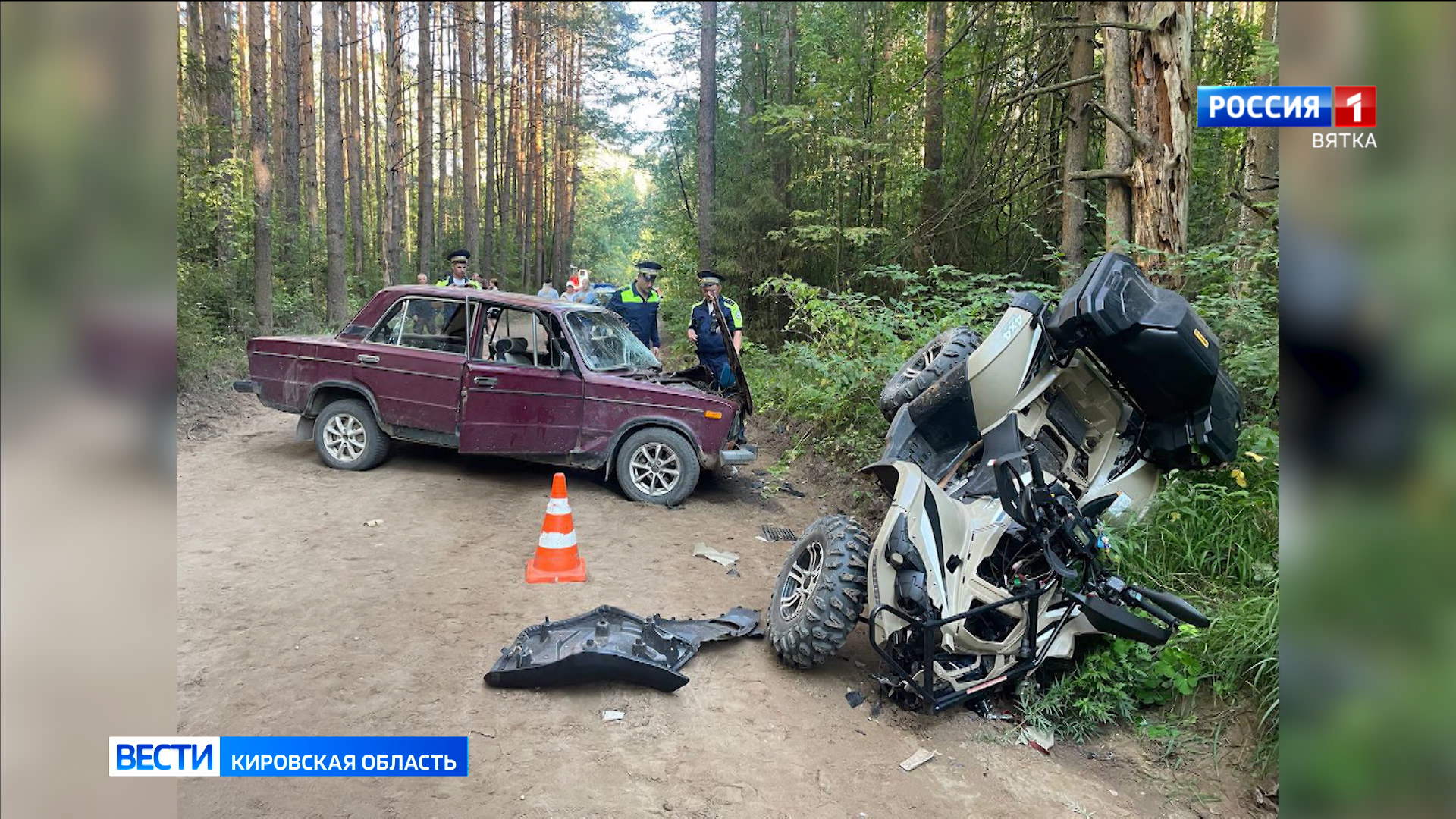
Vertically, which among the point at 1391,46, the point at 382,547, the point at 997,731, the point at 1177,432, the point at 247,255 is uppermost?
the point at 247,255

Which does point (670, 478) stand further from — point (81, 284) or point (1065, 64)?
point (1065, 64)

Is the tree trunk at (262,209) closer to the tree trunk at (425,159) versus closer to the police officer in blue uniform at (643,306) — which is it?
the tree trunk at (425,159)

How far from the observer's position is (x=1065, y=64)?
9719 millimetres

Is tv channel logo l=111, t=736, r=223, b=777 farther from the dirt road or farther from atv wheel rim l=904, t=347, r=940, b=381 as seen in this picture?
atv wheel rim l=904, t=347, r=940, b=381

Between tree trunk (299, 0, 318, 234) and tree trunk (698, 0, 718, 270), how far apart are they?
9186 millimetres

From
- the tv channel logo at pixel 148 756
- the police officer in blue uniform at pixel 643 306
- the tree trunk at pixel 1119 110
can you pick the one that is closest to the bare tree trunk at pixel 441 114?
the police officer in blue uniform at pixel 643 306

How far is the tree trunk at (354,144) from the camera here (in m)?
22.4

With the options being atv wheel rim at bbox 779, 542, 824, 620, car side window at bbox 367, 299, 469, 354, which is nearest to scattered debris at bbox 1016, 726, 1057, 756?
atv wheel rim at bbox 779, 542, 824, 620

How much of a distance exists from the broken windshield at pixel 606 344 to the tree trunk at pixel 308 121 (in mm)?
13960

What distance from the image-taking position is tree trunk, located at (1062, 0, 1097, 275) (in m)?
8.70

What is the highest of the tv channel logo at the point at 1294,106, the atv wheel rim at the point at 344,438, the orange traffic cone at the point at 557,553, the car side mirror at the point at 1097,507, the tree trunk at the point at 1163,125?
the tree trunk at the point at 1163,125

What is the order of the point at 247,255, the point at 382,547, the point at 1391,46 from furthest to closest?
the point at 247,255
the point at 382,547
the point at 1391,46

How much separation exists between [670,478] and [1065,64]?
7.59m

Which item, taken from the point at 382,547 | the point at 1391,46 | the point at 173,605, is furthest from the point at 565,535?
the point at 1391,46
